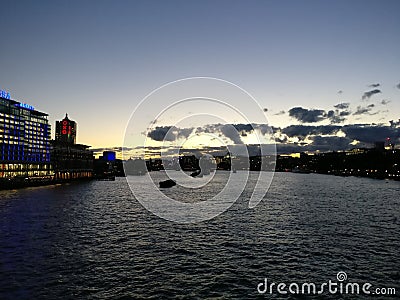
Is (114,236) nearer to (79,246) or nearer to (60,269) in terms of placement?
(79,246)

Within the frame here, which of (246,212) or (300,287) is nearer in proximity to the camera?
(300,287)

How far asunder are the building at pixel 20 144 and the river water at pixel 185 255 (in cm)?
11794

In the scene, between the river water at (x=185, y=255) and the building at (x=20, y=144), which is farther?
the building at (x=20, y=144)

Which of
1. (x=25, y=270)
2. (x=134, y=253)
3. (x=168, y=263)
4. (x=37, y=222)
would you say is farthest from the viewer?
(x=37, y=222)

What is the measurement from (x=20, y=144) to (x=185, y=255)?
172780 millimetres

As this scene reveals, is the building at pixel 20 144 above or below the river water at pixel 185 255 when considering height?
above

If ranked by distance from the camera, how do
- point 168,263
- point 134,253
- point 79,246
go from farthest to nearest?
point 79,246, point 134,253, point 168,263

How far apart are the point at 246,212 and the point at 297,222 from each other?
15.5m

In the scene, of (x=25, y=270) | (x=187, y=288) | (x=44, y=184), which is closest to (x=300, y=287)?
(x=187, y=288)

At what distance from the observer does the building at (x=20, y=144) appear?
168500 mm

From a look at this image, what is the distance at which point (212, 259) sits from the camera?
36125 mm

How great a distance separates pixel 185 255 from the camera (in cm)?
3784

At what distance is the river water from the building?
387 feet

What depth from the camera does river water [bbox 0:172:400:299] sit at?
2794 centimetres
